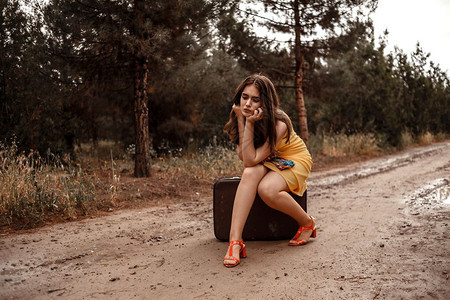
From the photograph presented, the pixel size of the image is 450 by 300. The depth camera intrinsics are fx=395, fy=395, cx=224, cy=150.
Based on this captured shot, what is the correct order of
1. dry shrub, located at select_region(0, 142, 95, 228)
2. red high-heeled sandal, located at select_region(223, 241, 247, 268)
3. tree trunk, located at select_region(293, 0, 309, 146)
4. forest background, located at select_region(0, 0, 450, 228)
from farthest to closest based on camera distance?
tree trunk, located at select_region(293, 0, 309, 146)
forest background, located at select_region(0, 0, 450, 228)
dry shrub, located at select_region(0, 142, 95, 228)
red high-heeled sandal, located at select_region(223, 241, 247, 268)

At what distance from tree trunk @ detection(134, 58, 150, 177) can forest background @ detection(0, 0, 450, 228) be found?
0.07ft

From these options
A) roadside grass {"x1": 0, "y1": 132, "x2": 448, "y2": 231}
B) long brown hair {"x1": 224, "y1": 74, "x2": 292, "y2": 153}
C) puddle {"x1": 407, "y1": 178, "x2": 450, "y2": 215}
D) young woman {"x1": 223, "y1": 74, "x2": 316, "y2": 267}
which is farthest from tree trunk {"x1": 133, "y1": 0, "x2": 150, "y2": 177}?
puddle {"x1": 407, "y1": 178, "x2": 450, "y2": 215}

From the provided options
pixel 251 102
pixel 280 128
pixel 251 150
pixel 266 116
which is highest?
pixel 251 102

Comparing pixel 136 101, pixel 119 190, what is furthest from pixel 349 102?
pixel 119 190

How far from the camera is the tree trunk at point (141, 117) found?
328 inches

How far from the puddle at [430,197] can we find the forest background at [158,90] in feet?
12.1

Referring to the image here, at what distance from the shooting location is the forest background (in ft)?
23.8

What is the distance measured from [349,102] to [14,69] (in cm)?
1234

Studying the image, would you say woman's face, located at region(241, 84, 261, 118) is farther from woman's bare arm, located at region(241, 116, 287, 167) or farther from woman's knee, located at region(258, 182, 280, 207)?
woman's knee, located at region(258, 182, 280, 207)

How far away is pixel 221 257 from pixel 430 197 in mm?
3926

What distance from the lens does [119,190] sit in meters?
6.77

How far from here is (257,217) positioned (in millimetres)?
4195

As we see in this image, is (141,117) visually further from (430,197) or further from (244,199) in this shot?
(430,197)

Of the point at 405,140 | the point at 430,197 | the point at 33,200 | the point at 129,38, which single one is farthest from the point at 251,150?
the point at 405,140
